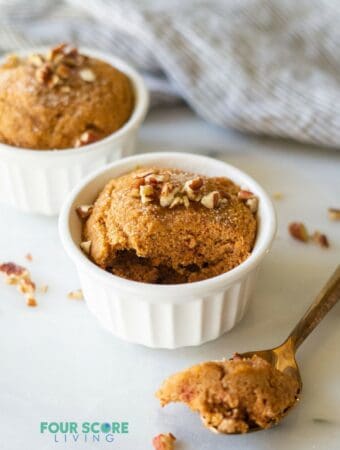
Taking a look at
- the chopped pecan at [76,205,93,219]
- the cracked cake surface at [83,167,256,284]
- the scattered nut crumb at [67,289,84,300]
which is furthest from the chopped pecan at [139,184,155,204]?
the scattered nut crumb at [67,289,84,300]

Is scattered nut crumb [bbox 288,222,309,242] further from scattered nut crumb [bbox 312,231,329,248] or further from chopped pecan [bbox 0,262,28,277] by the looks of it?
chopped pecan [bbox 0,262,28,277]

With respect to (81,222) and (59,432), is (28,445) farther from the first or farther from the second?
(81,222)

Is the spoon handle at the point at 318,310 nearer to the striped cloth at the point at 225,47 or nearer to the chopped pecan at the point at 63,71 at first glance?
the striped cloth at the point at 225,47

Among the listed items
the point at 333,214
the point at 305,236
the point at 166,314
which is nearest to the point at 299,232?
the point at 305,236

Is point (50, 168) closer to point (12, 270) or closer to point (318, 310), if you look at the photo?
point (12, 270)

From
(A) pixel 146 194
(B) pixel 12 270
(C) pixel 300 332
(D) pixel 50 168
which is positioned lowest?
(B) pixel 12 270

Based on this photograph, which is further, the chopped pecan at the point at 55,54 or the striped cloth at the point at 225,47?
the striped cloth at the point at 225,47

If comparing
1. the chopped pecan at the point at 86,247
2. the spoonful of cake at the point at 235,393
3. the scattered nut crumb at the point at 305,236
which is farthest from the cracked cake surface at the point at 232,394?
the scattered nut crumb at the point at 305,236
